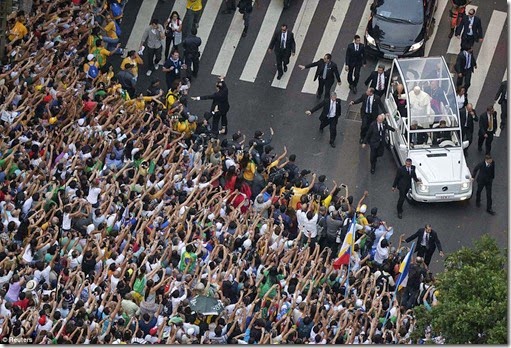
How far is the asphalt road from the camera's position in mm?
39750

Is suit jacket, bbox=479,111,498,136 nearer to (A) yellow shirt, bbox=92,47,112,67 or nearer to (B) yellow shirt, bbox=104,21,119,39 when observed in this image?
(A) yellow shirt, bbox=92,47,112,67

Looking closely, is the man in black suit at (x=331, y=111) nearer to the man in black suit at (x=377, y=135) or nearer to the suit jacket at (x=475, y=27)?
the man in black suit at (x=377, y=135)

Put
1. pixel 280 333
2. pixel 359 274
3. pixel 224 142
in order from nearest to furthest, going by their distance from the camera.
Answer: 1. pixel 280 333
2. pixel 359 274
3. pixel 224 142

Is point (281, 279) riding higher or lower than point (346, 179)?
lower

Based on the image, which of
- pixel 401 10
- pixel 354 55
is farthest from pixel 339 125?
pixel 401 10

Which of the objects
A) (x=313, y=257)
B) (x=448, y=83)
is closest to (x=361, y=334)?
(x=313, y=257)

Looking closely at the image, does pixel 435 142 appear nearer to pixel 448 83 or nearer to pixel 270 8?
pixel 448 83

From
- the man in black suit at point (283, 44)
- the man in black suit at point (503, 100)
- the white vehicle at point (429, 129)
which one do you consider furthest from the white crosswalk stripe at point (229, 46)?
the man in black suit at point (503, 100)

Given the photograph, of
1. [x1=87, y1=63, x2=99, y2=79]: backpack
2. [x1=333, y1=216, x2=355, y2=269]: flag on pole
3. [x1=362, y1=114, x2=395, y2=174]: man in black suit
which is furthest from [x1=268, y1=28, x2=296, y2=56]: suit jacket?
[x1=333, y1=216, x2=355, y2=269]: flag on pole

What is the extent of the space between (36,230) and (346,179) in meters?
9.36

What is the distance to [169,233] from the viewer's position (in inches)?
1353

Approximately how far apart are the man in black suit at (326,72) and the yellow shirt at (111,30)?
4.64 meters

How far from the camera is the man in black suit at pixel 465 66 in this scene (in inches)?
1677

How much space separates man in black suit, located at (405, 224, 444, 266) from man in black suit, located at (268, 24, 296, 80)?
24.2 feet
